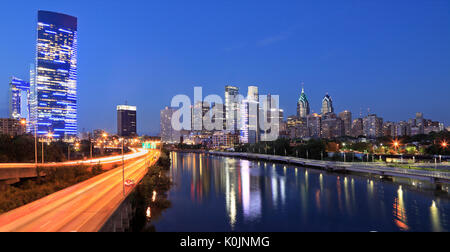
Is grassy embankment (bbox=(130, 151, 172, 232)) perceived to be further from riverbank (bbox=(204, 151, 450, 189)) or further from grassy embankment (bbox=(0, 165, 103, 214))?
riverbank (bbox=(204, 151, 450, 189))

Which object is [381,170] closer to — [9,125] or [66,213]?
[66,213]

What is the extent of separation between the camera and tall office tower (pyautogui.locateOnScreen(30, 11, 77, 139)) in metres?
181

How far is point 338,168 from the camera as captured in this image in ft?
198

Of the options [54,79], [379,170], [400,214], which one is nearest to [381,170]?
[379,170]

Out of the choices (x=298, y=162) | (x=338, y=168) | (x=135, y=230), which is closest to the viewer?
(x=135, y=230)

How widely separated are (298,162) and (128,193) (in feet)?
208

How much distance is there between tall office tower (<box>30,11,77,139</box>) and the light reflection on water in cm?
17366

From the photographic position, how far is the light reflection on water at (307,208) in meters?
24.8

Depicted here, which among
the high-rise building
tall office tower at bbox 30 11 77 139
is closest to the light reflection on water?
the high-rise building

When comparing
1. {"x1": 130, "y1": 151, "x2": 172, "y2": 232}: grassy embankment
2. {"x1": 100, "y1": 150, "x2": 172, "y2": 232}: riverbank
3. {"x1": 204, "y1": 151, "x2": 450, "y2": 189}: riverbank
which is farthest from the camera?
{"x1": 204, "y1": 151, "x2": 450, "y2": 189}: riverbank

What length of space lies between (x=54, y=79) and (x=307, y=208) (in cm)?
19924

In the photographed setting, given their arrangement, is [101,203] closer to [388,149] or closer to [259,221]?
[259,221]

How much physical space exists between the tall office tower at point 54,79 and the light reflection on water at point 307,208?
570 feet

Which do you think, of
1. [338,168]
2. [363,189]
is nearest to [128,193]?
[363,189]
